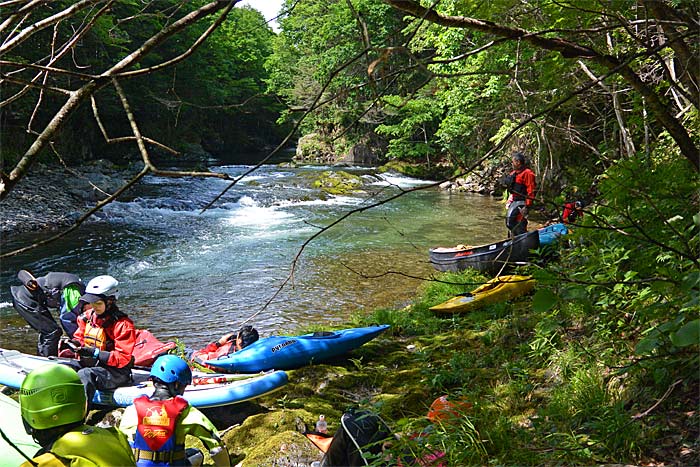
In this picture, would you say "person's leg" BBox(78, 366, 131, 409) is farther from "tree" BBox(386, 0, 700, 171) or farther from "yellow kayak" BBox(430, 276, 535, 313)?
"tree" BBox(386, 0, 700, 171)

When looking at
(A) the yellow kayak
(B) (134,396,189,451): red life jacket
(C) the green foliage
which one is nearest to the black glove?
(B) (134,396,189,451): red life jacket

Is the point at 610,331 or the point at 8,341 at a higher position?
the point at 610,331

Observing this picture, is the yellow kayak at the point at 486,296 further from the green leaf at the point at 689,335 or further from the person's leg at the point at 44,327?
the green leaf at the point at 689,335

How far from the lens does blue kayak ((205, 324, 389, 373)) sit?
5.47m

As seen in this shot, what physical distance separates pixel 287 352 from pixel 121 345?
1596mm

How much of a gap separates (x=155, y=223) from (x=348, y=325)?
29.1 feet

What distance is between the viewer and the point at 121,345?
177 inches

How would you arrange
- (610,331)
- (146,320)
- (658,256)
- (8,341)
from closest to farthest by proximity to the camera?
(658,256) < (610,331) < (8,341) < (146,320)

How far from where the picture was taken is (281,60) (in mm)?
31188

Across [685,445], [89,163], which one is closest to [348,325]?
[685,445]

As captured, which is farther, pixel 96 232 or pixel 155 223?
pixel 155 223

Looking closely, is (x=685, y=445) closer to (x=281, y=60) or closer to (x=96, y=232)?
(x=96, y=232)

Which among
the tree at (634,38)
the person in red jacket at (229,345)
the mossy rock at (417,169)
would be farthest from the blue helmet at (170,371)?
the mossy rock at (417,169)

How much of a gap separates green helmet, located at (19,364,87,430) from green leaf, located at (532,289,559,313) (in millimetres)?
1794
